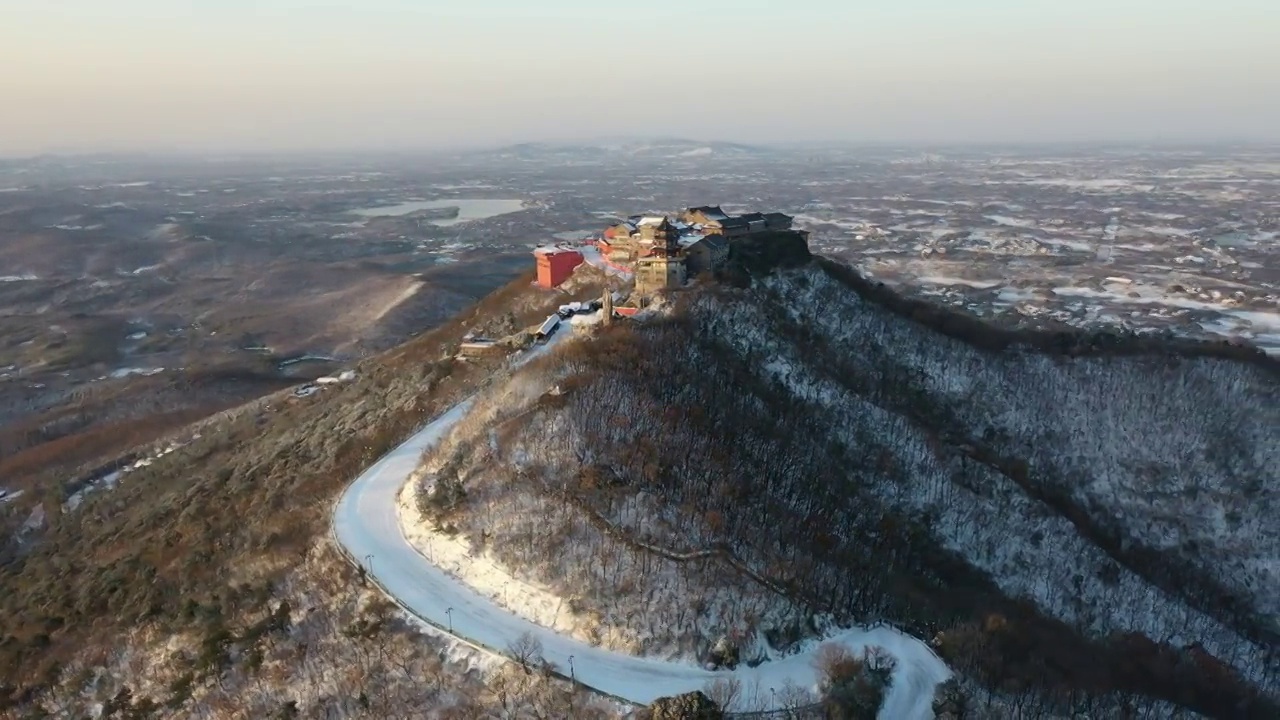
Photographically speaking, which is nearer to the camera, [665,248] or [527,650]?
[527,650]

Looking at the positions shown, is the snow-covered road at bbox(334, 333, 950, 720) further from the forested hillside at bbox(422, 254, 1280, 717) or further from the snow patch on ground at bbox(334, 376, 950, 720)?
the forested hillside at bbox(422, 254, 1280, 717)

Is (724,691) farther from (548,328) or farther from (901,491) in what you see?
(548,328)

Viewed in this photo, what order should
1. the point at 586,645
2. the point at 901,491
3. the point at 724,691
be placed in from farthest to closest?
the point at 901,491 < the point at 586,645 < the point at 724,691

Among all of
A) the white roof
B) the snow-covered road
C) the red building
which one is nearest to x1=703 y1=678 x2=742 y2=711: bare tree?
the snow-covered road

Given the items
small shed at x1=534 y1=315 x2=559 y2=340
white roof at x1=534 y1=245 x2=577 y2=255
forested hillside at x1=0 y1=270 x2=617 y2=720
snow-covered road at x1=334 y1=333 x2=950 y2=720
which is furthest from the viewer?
white roof at x1=534 y1=245 x2=577 y2=255

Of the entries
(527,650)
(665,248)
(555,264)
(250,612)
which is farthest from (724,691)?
(555,264)

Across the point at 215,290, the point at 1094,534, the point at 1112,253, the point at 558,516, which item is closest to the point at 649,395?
the point at 558,516

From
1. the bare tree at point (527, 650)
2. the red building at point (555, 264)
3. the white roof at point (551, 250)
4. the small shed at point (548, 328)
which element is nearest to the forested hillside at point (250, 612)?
the bare tree at point (527, 650)
